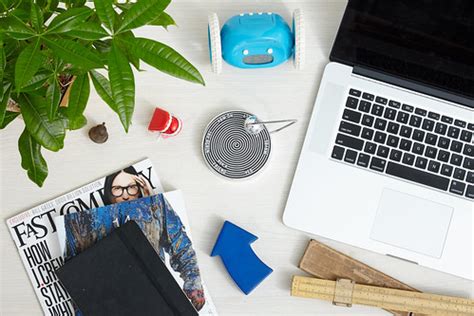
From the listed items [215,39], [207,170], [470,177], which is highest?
[215,39]

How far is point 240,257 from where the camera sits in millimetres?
997

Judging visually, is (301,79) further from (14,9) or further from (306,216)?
(14,9)

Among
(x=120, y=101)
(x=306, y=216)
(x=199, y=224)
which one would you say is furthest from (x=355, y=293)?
(x=120, y=101)

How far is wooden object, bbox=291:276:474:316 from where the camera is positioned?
986 millimetres

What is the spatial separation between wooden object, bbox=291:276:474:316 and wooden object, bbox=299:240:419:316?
0.01 metres

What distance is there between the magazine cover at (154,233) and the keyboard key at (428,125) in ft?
1.47

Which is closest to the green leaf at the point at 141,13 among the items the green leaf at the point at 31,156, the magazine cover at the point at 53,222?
the green leaf at the point at 31,156

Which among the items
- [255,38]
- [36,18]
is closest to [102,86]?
[36,18]

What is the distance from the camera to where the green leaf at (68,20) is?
0.66 m

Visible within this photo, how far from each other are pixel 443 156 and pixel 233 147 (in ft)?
1.19

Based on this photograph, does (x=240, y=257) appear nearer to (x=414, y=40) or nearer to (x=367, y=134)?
(x=367, y=134)

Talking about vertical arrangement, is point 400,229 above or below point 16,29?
below

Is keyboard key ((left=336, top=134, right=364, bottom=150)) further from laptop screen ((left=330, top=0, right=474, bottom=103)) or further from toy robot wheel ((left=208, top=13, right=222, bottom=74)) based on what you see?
toy robot wheel ((left=208, top=13, right=222, bottom=74))

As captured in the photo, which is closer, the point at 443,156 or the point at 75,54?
the point at 75,54
